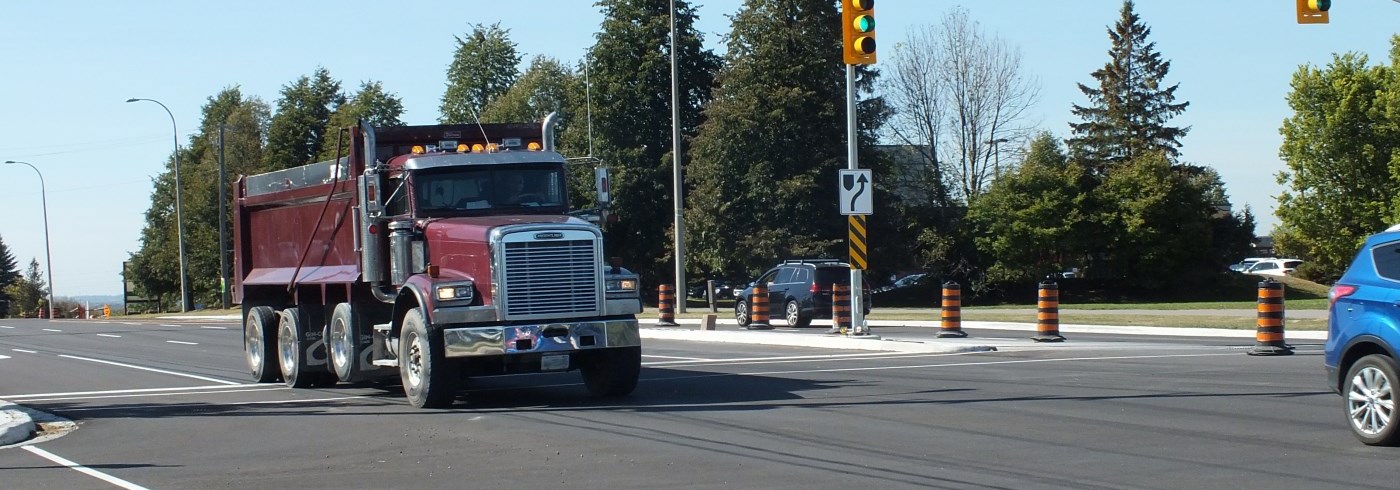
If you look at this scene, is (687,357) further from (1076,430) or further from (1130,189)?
(1130,189)

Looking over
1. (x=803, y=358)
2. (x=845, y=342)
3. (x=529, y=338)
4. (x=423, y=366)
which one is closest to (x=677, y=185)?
(x=845, y=342)

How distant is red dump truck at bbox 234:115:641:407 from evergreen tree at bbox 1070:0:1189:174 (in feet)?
190

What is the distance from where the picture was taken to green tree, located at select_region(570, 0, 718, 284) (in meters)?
65.9

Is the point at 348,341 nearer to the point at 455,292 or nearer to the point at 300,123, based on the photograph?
the point at 455,292

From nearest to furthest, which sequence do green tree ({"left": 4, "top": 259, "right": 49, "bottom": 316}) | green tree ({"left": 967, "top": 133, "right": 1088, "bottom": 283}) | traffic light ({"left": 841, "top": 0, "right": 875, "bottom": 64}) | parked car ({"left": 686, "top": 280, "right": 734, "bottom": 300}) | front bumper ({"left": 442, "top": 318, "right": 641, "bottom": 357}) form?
front bumper ({"left": 442, "top": 318, "right": 641, "bottom": 357})
traffic light ({"left": 841, "top": 0, "right": 875, "bottom": 64})
green tree ({"left": 967, "top": 133, "right": 1088, "bottom": 283})
parked car ({"left": 686, "top": 280, "right": 734, "bottom": 300})
green tree ({"left": 4, "top": 259, "right": 49, "bottom": 316})

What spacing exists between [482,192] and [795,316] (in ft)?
61.7

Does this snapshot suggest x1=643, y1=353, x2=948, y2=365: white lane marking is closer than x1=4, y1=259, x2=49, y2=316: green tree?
Yes

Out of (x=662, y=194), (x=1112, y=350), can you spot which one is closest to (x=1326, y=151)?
(x=662, y=194)

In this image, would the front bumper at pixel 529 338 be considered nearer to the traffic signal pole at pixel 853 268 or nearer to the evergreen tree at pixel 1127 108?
the traffic signal pole at pixel 853 268

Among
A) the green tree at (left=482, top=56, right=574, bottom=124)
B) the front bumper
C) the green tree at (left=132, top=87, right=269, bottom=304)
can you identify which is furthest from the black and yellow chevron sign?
the green tree at (left=132, top=87, right=269, bottom=304)

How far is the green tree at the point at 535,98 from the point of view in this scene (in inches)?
3226

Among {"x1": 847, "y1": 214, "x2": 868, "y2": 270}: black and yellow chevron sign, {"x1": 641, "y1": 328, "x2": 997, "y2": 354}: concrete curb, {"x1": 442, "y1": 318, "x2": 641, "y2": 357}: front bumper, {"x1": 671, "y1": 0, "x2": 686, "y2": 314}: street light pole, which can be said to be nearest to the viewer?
{"x1": 442, "y1": 318, "x2": 641, "y2": 357}: front bumper

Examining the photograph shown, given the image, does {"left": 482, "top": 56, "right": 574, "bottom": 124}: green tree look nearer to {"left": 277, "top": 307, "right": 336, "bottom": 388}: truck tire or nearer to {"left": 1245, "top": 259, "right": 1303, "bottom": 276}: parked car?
{"left": 1245, "top": 259, "right": 1303, "bottom": 276}: parked car

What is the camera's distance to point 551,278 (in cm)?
1379
